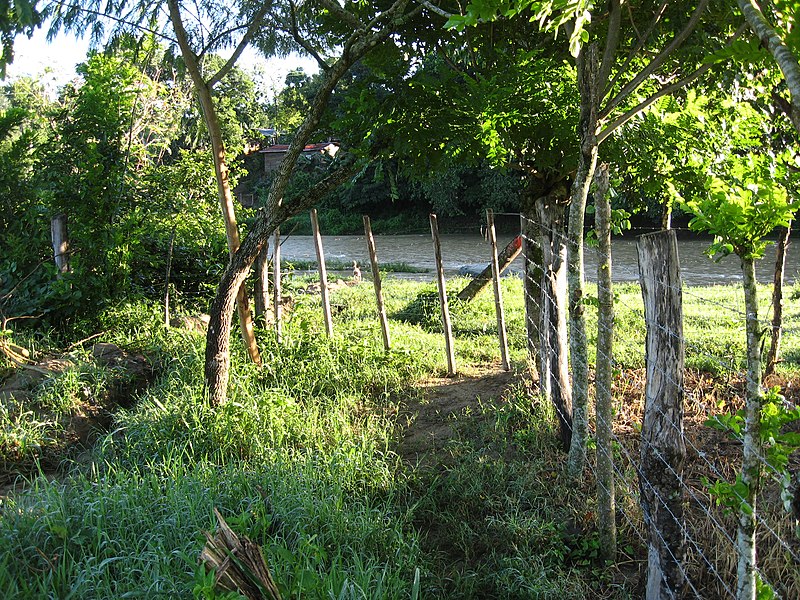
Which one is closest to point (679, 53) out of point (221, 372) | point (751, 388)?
point (751, 388)

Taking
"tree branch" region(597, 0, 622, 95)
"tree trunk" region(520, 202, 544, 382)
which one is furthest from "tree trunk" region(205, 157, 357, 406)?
"tree branch" region(597, 0, 622, 95)

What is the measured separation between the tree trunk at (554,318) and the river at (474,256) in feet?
12.3

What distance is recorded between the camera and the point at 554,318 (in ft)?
16.1

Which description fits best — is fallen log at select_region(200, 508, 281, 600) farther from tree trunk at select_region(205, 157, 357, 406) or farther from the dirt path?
tree trunk at select_region(205, 157, 357, 406)

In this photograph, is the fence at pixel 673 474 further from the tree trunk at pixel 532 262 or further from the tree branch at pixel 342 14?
the tree branch at pixel 342 14

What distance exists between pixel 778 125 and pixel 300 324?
467cm

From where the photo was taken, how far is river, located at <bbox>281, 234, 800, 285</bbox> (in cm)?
1374

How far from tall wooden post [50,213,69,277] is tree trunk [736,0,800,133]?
6.96 meters

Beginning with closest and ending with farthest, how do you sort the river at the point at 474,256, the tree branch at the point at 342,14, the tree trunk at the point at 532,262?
the tree branch at the point at 342,14
the tree trunk at the point at 532,262
the river at the point at 474,256

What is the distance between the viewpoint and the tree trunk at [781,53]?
1629 mm

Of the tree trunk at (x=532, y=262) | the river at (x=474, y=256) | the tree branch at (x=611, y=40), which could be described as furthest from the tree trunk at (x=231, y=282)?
the river at (x=474, y=256)

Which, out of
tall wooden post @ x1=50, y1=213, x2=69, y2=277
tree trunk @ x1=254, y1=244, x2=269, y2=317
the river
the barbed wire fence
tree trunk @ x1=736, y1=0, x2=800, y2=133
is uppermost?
tree trunk @ x1=736, y1=0, x2=800, y2=133

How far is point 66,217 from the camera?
7188 mm

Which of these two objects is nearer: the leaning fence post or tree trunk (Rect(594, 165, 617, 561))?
the leaning fence post
